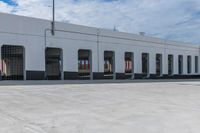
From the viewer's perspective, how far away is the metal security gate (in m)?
23.0

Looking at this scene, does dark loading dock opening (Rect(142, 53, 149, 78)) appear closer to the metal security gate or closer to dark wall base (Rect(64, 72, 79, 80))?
dark wall base (Rect(64, 72, 79, 80))

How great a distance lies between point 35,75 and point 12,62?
433 centimetres

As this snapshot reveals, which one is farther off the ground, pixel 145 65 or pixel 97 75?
pixel 145 65

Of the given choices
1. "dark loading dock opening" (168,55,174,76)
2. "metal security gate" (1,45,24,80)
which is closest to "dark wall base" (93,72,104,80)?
"metal security gate" (1,45,24,80)

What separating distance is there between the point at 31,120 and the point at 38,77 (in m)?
16.8

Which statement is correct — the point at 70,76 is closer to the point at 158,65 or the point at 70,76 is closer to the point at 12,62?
the point at 12,62

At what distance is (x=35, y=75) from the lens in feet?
77.0

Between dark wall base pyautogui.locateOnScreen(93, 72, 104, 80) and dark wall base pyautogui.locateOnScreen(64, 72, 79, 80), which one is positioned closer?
dark wall base pyautogui.locateOnScreen(64, 72, 79, 80)

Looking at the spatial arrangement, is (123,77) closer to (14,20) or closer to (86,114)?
(14,20)

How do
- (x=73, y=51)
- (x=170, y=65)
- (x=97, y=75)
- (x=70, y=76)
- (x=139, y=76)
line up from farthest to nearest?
(x=170, y=65) → (x=139, y=76) → (x=97, y=75) → (x=73, y=51) → (x=70, y=76)

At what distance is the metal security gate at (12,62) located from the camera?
23.0 m

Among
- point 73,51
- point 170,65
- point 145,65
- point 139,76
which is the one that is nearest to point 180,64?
point 170,65

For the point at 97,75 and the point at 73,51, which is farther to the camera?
the point at 97,75

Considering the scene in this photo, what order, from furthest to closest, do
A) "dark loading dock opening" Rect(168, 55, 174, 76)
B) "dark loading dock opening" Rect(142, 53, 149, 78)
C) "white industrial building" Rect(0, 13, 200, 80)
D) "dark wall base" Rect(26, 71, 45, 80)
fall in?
"dark loading dock opening" Rect(168, 55, 174, 76) → "dark loading dock opening" Rect(142, 53, 149, 78) → "dark wall base" Rect(26, 71, 45, 80) → "white industrial building" Rect(0, 13, 200, 80)
